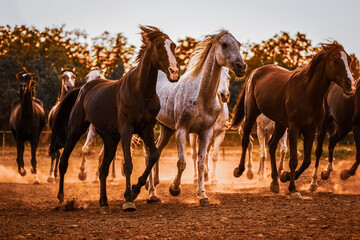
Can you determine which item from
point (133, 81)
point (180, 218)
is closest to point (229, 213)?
point (180, 218)

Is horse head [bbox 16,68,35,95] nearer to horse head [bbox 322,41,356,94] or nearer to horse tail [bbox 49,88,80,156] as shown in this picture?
horse tail [bbox 49,88,80,156]

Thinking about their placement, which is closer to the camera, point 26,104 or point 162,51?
point 162,51

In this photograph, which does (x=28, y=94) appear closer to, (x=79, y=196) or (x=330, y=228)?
(x=79, y=196)

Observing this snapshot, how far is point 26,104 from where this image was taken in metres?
14.5

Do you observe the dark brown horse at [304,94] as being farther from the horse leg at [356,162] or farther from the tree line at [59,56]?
the tree line at [59,56]

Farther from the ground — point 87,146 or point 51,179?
point 87,146

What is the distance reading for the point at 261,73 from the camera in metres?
10.7

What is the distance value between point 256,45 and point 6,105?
20687mm

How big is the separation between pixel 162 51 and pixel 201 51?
159 centimetres

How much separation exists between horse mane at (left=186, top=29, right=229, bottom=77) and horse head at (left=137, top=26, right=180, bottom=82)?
1176mm

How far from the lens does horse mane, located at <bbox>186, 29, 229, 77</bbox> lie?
857 centimetres

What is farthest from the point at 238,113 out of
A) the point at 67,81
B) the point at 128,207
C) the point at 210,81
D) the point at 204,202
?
the point at 67,81

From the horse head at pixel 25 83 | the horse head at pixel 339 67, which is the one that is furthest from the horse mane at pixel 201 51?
the horse head at pixel 25 83

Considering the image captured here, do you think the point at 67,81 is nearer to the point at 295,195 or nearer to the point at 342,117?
the point at 342,117
